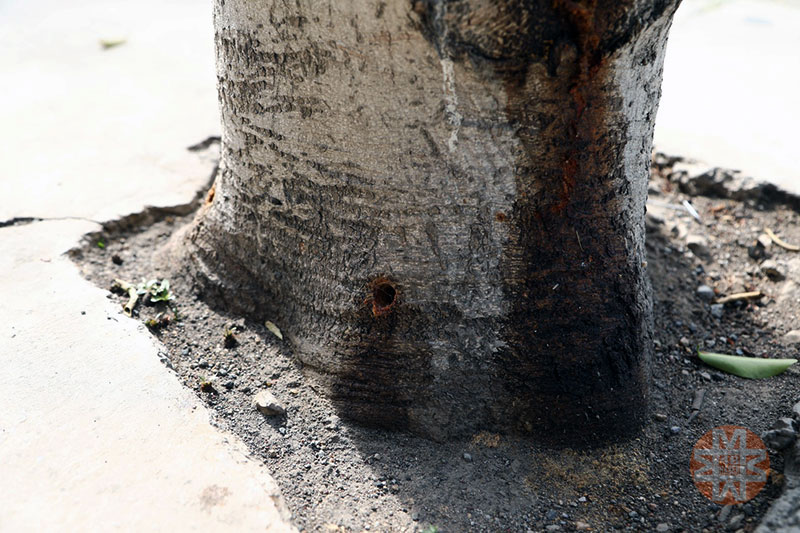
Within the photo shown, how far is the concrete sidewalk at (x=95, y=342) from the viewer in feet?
5.35

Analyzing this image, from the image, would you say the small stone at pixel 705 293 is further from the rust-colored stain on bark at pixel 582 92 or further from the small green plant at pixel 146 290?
the small green plant at pixel 146 290

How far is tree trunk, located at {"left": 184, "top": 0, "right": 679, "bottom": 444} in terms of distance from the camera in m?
1.57

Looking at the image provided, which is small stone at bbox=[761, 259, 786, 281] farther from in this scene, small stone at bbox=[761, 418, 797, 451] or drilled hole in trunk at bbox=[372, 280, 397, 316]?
drilled hole in trunk at bbox=[372, 280, 397, 316]

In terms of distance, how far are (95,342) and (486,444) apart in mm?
1260

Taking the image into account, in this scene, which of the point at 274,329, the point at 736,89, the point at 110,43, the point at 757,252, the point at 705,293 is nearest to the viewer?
the point at 274,329

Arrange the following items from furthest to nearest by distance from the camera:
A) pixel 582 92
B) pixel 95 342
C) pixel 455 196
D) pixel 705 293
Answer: pixel 705 293
pixel 95 342
pixel 455 196
pixel 582 92

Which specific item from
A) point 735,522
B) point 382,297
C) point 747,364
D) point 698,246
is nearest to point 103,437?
point 382,297

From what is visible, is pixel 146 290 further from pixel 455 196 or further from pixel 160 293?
pixel 455 196

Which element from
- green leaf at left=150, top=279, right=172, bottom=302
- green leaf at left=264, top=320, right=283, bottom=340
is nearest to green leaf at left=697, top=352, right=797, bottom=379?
green leaf at left=264, top=320, right=283, bottom=340

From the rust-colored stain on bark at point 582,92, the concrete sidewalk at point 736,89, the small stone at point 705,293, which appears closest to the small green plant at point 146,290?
the rust-colored stain on bark at point 582,92

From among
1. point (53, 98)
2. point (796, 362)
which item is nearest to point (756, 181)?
point (796, 362)

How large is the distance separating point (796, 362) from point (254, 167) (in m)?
1.92

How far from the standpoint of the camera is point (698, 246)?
2918 mm
